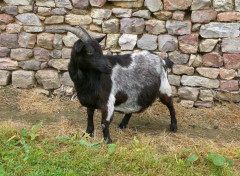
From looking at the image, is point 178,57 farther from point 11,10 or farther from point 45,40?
point 11,10

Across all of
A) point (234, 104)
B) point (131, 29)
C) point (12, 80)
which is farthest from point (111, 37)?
point (234, 104)

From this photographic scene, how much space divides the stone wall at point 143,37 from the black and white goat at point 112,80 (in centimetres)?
103

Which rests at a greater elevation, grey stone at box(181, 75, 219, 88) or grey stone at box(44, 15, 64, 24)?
grey stone at box(44, 15, 64, 24)

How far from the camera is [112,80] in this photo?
4578 mm

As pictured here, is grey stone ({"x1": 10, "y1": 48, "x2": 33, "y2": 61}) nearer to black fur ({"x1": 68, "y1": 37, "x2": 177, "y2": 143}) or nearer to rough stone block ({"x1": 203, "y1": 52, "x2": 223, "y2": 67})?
black fur ({"x1": 68, "y1": 37, "x2": 177, "y2": 143})

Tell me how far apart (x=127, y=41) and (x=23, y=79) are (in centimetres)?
246

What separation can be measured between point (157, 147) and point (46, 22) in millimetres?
3683

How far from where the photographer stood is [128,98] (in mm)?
4852

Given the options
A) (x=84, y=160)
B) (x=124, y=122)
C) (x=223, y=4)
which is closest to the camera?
(x=84, y=160)

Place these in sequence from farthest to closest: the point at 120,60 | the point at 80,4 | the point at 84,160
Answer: the point at 80,4, the point at 120,60, the point at 84,160

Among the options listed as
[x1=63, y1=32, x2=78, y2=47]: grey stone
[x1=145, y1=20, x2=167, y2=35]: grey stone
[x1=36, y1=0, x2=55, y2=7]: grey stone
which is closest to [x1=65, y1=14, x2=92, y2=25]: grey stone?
[x1=63, y1=32, x2=78, y2=47]: grey stone

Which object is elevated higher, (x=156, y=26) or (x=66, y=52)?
(x=156, y=26)

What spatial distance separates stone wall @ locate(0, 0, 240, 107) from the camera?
6.12 m

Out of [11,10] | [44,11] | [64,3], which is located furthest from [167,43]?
[11,10]
